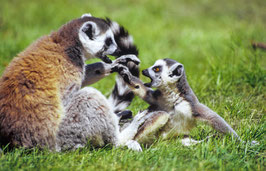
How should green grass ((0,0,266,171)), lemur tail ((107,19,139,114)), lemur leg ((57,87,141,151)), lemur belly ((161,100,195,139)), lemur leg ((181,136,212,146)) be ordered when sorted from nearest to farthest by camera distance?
green grass ((0,0,266,171)) < lemur leg ((57,87,141,151)) < lemur leg ((181,136,212,146)) < lemur belly ((161,100,195,139)) < lemur tail ((107,19,139,114))

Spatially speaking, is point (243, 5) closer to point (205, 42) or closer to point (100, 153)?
point (205, 42)

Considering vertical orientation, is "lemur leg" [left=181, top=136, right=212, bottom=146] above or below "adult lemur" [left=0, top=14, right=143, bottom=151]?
below

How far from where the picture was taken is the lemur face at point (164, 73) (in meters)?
3.42

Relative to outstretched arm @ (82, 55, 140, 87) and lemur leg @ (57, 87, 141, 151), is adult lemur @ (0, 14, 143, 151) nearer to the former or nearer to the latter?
lemur leg @ (57, 87, 141, 151)

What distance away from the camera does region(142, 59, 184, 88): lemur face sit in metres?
3.42

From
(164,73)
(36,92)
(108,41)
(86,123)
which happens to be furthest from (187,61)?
(36,92)

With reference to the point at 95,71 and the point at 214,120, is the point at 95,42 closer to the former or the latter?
the point at 95,71

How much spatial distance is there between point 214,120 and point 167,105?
0.60m

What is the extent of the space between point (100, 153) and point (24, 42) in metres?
4.53

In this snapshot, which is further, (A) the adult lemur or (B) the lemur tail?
(B) the lemur tail

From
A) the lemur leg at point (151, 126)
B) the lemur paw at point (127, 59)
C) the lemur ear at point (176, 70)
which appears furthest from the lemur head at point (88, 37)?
the lemur leg at point (151, 126)

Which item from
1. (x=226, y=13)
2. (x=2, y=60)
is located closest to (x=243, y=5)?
(x=226, y=13)

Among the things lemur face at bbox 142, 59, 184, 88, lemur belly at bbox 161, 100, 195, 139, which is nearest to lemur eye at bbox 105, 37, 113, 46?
lemur face at bbox 142, 59, 184, 88

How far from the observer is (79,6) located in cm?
931
